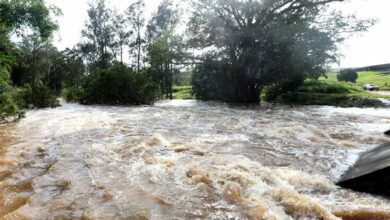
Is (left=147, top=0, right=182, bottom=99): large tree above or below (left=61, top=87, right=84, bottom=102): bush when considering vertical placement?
above

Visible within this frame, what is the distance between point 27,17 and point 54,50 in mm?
41454

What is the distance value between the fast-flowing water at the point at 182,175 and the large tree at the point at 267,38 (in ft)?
50.0

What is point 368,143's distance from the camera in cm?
966

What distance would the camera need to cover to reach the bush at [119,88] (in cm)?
2703

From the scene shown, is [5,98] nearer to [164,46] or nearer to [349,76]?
[164,46]

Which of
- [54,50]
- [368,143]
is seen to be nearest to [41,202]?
[368,143]

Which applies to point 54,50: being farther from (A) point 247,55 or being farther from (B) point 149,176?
(B) point 149,176

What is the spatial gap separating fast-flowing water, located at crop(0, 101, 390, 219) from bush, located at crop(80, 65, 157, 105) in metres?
15.6

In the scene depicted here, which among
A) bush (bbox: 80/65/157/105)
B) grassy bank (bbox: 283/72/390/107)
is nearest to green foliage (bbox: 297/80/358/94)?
grassy bank (bbox: 283/72/390/107)

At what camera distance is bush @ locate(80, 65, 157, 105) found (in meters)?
27.0

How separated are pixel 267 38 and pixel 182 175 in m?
21.6

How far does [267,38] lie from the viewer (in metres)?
26.3

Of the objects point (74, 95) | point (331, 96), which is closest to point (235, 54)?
point (331, 96)

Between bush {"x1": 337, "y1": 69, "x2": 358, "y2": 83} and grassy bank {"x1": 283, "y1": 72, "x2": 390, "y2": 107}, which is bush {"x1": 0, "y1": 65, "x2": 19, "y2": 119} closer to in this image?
grassy bank {"x1": 283, "y1": 72, "x2": 390, "y2": 107}
